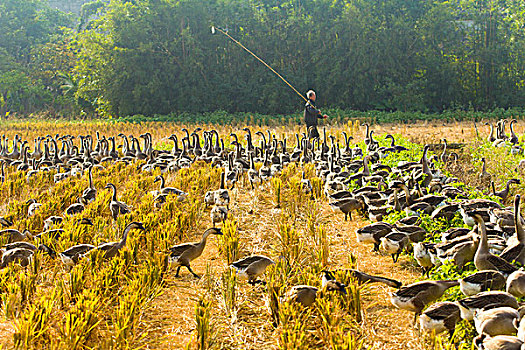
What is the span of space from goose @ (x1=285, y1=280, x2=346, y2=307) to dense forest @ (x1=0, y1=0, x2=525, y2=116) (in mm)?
33879

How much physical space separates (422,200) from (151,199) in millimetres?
5554

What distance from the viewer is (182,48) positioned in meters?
40.8

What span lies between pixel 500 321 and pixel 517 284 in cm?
78

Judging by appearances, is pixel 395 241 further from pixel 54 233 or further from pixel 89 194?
pixel 89 194

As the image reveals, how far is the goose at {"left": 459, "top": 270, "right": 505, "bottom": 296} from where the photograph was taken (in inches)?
191

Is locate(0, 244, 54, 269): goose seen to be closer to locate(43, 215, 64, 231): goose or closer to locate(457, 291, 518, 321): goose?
locate(43, 215, 64, 231): goose

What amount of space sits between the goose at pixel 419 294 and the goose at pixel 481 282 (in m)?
0.22

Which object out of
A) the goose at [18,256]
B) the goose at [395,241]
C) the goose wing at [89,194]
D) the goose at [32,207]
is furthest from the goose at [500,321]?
the goose wing at [89,194]

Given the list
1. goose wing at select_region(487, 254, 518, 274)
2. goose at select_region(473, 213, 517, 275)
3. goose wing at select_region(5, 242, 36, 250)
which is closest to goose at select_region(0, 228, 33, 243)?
goose wing at select_region(5, 242, 36, 250)

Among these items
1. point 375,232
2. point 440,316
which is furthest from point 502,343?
point 375,232

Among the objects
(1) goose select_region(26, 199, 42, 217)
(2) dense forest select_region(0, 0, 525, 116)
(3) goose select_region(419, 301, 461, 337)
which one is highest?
(2) dense forest select_region(0, 0, 525, 116)

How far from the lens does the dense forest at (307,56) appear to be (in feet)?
120

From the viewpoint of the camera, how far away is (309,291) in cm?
525

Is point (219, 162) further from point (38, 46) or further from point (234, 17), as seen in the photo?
point (38, 46)
